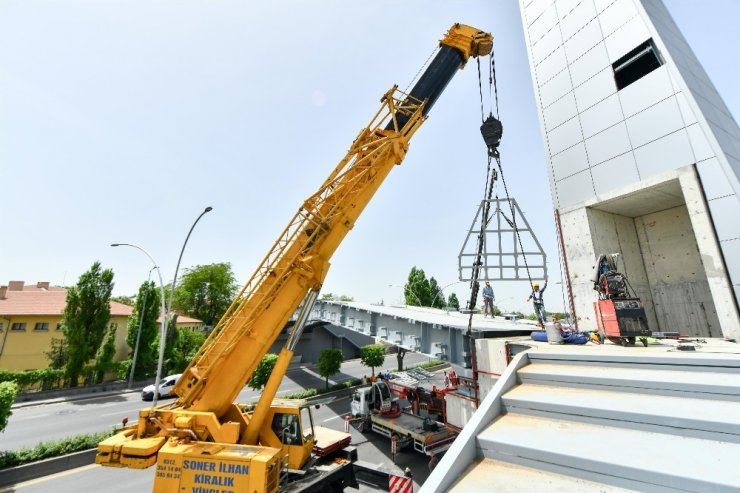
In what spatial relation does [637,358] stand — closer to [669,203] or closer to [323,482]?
[323,482]

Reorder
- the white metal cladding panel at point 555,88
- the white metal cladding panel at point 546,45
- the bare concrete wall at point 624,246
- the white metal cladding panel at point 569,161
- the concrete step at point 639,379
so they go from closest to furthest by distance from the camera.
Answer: the concrete step at point 639,379, the bare concrete wall at point 624,246, the white metal cladding panel at point 569,161, the white metal cladding panel at point 555,88, the white metal cladding panel at point 546,45

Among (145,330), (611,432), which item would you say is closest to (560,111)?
(611,432)

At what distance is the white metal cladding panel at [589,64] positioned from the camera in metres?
9.64

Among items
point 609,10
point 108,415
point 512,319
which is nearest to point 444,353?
point 512,319

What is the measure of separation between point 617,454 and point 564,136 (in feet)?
35.1

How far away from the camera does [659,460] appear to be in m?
2.45

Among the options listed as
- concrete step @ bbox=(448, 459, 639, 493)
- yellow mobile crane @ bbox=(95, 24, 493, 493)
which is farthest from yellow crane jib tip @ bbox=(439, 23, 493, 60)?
concrete step @ bbox=(448, 459, 639, 493)

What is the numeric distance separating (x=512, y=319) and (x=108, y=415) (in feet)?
84.3

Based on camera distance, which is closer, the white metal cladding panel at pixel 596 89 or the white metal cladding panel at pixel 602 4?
the white metal cladding panel at pixel 596 89

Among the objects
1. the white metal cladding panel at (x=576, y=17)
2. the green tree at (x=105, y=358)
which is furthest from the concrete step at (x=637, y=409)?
the green tree at (x=105, y=358)

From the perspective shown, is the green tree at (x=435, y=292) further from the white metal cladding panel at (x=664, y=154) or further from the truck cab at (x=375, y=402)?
the white metal cladding panel at (x=664, y=154)

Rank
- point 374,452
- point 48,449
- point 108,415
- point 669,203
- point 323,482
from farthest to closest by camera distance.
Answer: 1. point 108,415
2. point 374,452
3. point 48,449
4. point 669,203
5. point 323,482

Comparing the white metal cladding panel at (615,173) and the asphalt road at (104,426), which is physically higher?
the white metal cladding panel at (615,173)

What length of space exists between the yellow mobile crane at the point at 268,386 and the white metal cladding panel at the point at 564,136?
473 cm
